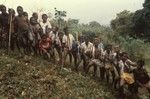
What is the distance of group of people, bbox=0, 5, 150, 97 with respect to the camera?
19777mm

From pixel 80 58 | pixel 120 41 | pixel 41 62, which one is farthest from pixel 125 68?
pixel 120 41

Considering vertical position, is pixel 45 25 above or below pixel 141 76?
above

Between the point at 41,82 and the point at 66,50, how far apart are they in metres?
2.29

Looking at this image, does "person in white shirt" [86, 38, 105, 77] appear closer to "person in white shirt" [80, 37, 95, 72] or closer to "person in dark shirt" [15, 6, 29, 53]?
"person in white shirt" [80, 37, 95, 72]

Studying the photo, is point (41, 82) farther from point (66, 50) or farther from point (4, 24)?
point (4, 24)

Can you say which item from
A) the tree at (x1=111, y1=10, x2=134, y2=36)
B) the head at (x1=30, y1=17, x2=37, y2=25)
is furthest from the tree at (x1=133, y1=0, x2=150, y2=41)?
the head at (x1=30, y1=17, x2=37, y2=25)

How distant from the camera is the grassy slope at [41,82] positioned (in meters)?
18.1

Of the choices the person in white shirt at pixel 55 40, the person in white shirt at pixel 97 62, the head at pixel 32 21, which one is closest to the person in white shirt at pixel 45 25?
the person in white shirt at pixel 55 40

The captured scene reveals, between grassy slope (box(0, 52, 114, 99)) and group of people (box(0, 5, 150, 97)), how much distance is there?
0.50 meters

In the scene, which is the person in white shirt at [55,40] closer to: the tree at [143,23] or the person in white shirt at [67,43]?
the person in white shirt at [67,43]

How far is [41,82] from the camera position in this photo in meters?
18.9

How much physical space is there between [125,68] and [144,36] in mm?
11905

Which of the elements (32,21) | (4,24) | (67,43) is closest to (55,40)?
(67,43)

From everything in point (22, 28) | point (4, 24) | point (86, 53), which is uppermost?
point (4, 24)
